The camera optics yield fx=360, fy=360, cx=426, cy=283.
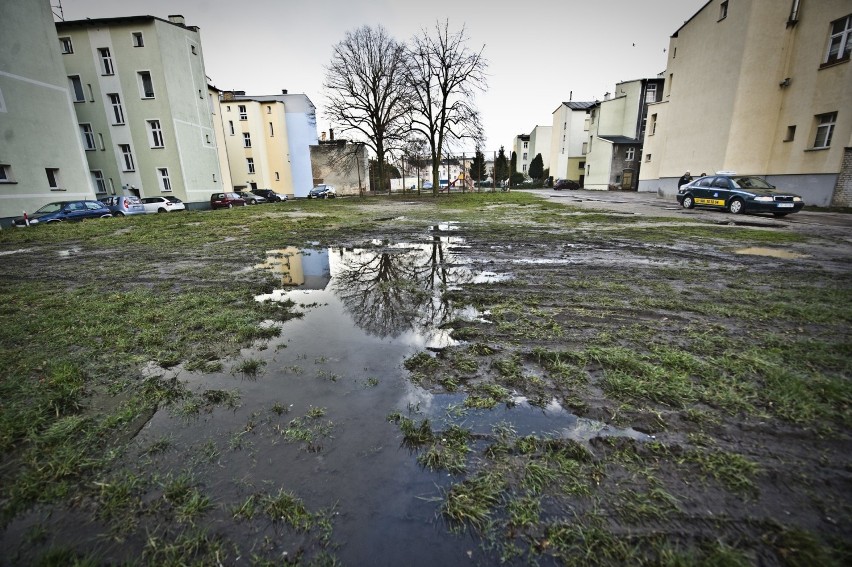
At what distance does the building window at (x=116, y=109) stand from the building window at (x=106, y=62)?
161 cm

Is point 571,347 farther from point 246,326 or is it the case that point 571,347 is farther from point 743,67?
point 743,67

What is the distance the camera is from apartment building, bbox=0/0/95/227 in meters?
18.6

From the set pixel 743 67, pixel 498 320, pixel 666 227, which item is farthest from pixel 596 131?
pixel 498 320

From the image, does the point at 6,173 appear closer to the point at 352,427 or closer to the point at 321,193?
the point at 352,427

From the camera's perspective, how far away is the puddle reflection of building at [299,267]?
6.49m

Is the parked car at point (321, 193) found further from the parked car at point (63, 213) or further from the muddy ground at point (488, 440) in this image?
the muddy ground at point (488, 440)

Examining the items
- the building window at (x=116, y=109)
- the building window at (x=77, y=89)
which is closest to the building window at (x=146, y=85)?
the building window at (x=116, y=109)

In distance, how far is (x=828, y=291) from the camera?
16.5ft

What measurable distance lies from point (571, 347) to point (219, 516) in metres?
3.15

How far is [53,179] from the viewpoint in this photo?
2114 cm

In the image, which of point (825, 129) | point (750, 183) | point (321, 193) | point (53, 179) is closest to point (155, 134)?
point (53, 179)

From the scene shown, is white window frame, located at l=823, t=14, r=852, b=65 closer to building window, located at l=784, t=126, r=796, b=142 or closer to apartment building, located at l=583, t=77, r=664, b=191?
building window, located at l=784, t=126, r=796, b=142

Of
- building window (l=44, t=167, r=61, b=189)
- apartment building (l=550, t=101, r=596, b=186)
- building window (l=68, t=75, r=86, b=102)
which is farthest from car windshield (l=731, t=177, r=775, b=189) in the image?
building window (l=68, t=75, r=86, b=102)

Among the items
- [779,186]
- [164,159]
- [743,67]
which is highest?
[743,67]
